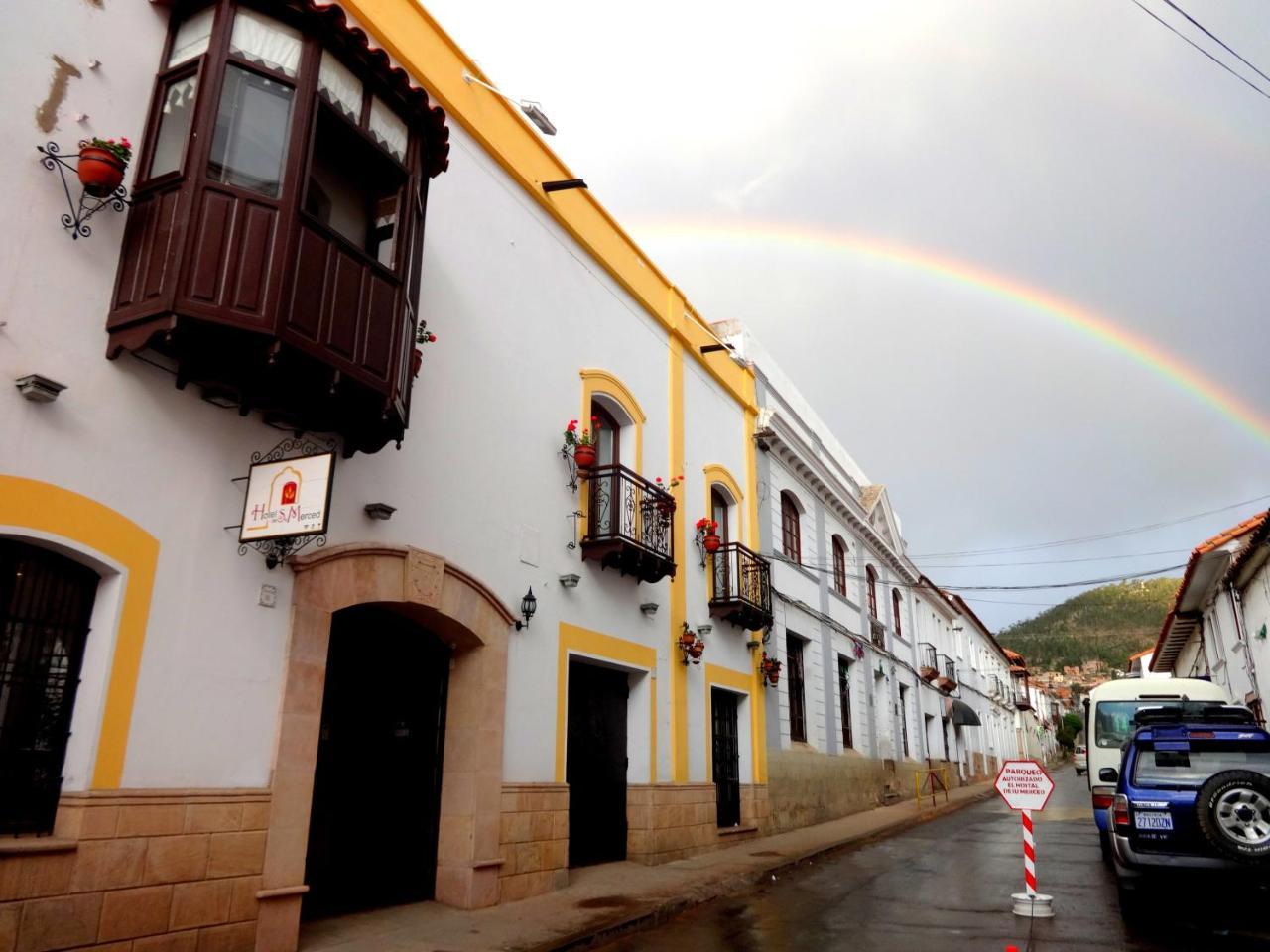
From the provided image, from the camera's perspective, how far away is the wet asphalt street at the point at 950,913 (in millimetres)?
7465

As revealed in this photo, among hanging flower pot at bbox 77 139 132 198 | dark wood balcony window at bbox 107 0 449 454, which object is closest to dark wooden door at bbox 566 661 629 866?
dark wood balcony window at bbox 107 0 449 454

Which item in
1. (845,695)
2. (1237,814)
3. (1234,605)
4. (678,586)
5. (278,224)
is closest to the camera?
(278,224)

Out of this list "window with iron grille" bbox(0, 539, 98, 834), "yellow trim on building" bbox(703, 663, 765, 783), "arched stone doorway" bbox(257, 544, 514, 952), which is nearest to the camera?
"window with iron grille" bbox(0, 539, 98, 834)

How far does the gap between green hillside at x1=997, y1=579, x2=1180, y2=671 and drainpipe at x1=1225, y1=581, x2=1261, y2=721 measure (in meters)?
77.4

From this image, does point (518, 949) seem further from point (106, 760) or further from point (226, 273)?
point (226, 273)

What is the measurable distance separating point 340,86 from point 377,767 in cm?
641

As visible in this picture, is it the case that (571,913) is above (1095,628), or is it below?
below

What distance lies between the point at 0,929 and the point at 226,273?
431cm

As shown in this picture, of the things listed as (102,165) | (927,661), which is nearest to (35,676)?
(102,165)

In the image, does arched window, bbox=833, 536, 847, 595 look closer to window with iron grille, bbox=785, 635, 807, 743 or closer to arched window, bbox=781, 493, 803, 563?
arched window, bbox=781, 493, 803, 563

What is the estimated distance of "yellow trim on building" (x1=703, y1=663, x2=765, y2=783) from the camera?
1431 centimetres

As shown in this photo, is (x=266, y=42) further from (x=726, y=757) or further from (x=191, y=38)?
(x=726, y=757)

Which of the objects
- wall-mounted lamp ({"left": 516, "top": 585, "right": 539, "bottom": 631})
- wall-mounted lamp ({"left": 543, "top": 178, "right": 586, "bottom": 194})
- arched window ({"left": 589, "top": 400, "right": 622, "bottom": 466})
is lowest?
wall-mounted lamp ({"left": 516, "top": 585, "right": 539, "bottom": 631})

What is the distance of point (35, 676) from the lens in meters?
5.70
